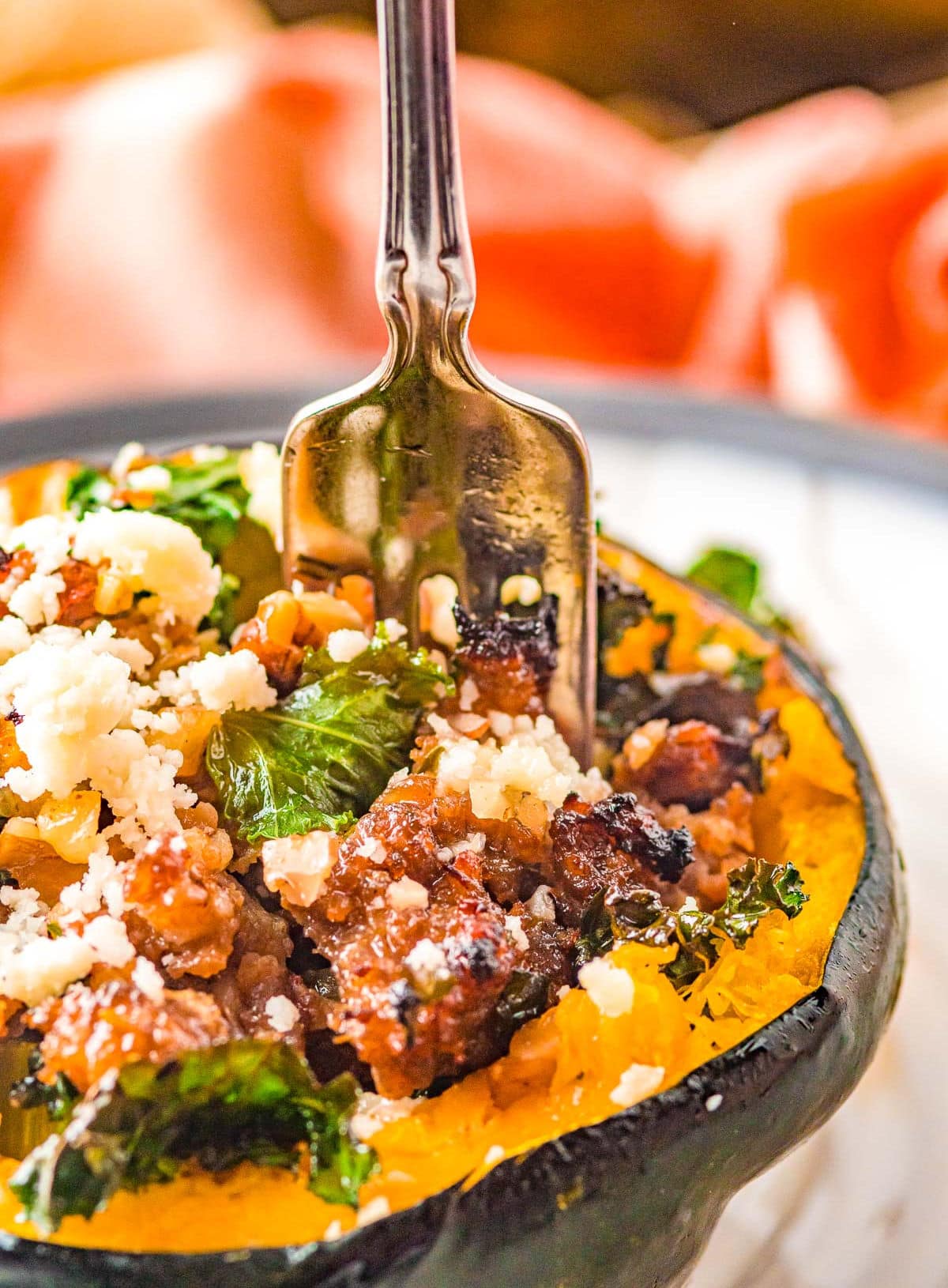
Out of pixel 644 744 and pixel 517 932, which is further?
pixel 644 744

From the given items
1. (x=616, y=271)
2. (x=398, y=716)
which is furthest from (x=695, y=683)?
(x=616, y=271)

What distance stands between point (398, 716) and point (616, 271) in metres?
2.91

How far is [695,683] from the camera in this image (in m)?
1.91

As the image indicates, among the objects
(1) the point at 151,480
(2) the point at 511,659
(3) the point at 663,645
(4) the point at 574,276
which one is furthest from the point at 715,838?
(4) the point at 574,276

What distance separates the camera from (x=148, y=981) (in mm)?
1259

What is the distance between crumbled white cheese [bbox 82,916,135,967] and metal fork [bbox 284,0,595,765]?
568 millimetres

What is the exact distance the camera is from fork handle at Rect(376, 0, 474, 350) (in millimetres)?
1461

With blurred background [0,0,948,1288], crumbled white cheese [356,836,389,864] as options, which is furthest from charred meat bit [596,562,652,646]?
blurred background [0,0,948,1288]

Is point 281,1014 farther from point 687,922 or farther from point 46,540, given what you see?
point 46,540

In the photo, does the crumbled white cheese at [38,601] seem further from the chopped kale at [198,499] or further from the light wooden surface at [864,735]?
the light wooden surface at [864,735]

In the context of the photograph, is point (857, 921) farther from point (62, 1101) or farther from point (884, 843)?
point (62, 1101)

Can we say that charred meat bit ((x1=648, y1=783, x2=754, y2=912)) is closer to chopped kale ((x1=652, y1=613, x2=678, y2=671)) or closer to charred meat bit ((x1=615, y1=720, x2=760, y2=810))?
charred meat bit ((x1=615, y1=720, x2=760, y2=810))

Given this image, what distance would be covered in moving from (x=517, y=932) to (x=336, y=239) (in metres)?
3.25

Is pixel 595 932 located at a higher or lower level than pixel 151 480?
lower
